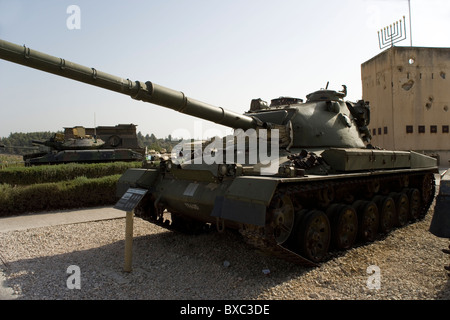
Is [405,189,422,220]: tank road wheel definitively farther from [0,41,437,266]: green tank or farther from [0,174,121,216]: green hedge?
[0,174,121,216]: green hedge

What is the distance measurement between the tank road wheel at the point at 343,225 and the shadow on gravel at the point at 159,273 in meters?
1.07

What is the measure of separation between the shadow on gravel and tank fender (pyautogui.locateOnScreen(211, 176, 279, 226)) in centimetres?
Answer: 97

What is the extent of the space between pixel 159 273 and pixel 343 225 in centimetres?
328

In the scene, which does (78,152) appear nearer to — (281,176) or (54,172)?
(54,172)

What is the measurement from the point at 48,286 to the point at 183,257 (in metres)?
2.22

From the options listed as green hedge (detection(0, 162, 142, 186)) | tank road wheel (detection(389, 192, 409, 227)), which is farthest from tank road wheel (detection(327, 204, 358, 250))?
green hedge (detection(0, 162, 142, 186))

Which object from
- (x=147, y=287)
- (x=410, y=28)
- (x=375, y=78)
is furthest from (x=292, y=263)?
(x=410, y=28)

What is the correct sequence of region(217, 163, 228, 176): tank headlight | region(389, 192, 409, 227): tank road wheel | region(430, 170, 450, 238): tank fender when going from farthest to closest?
region(389, 192, 409, 227): tank road wheel
region(217, 163, 228, 176): tank headlight
region(430, 170, 450, 238): tank fender

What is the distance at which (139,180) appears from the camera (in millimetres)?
7312

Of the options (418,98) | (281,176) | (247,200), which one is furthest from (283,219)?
(418,98)

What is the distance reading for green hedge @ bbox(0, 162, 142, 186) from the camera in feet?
39.3

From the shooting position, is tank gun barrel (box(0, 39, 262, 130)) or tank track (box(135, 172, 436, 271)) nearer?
tank gun barrel (box(0, 39, 262, 130))

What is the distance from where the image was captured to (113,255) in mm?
6781

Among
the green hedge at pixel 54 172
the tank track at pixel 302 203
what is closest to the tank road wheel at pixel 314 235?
the tank track at pixel 302 203
